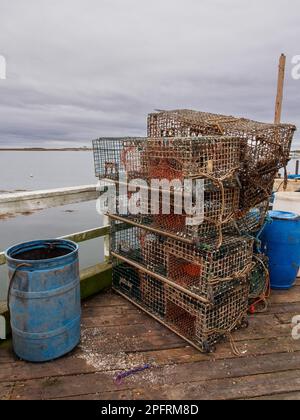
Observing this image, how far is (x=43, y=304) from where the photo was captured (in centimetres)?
246

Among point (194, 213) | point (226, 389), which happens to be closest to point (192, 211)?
point (194, 213)

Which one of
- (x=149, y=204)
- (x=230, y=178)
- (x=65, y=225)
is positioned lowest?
(x=65, y=225)

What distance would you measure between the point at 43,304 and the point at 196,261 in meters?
1.28

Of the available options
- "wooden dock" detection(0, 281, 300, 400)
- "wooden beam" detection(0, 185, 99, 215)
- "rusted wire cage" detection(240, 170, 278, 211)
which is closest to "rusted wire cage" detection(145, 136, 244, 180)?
"rusted wire cage" detection(240, 170, 278, 211)

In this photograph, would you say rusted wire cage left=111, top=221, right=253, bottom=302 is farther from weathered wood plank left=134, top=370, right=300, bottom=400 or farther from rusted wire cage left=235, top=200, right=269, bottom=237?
weathered wood plank left=134, top=370, right=300, bottom=400

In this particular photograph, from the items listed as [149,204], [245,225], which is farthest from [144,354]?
[245,225]

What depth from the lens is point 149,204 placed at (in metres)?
3.15

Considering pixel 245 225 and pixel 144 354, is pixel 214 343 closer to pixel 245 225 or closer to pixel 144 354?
pixel 144 354

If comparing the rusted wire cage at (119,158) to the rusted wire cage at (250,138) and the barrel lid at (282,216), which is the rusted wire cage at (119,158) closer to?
the rusted wire cage at (250,138)

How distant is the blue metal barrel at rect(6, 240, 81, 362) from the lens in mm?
2420

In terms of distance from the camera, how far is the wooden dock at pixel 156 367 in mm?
2244

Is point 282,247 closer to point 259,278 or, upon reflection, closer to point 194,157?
point 259,278

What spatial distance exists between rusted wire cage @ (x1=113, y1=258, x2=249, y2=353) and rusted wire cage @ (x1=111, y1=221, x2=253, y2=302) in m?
0.10
